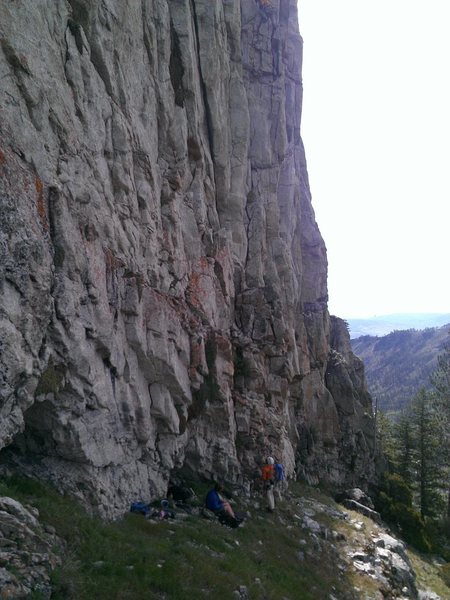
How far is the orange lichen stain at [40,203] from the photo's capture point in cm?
1184

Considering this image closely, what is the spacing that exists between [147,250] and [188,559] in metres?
11.6

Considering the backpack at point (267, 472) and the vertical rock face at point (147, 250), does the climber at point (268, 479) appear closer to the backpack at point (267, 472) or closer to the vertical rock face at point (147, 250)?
the backpack at point (267, 472)

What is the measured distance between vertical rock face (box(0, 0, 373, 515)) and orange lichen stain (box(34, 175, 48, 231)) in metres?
0.05

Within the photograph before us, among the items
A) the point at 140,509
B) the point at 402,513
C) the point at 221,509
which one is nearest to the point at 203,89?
the point at 221,509

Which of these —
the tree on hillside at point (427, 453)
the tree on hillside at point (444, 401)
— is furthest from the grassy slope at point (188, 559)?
the tree on hillside at point (444, 401)

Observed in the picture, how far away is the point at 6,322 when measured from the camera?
1005cm

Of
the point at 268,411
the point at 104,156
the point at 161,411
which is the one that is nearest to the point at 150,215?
the point at 104,156

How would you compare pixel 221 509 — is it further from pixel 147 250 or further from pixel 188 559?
pixel 147 250

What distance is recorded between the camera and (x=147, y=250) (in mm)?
18938

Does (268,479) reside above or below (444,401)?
above

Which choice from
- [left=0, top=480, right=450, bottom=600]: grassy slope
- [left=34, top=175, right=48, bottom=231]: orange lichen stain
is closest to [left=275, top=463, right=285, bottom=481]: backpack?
[left=0, top=480, right=450, bottom=600]: grassy slope

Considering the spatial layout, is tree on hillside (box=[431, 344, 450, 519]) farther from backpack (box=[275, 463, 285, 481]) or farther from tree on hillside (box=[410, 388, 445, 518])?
backpack (box=[275, 463, 285, 481])

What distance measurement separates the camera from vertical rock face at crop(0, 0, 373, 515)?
12008 mm

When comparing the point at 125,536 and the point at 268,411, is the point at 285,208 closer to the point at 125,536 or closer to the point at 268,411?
the point at 268,411
